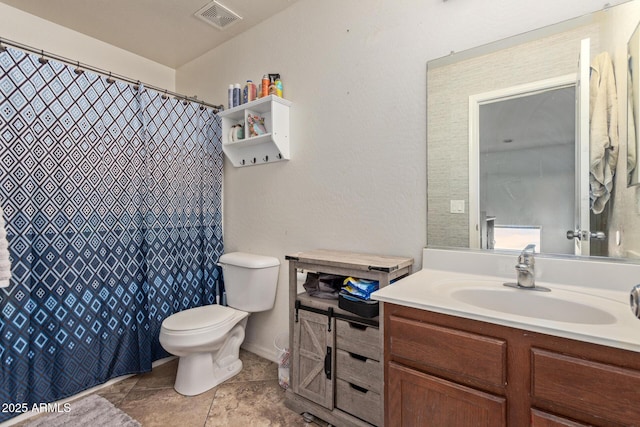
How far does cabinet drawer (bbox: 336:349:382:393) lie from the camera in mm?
1365

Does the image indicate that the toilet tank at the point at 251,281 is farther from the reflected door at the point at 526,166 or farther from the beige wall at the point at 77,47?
the beige wall at the point at 77,47

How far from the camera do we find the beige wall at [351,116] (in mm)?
1487

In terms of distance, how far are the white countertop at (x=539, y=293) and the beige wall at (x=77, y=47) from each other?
2851mm

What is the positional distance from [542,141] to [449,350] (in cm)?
95

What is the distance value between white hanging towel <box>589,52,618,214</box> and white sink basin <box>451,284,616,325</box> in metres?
0.40

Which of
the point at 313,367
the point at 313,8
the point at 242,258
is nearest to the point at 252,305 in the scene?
the point at 242,258

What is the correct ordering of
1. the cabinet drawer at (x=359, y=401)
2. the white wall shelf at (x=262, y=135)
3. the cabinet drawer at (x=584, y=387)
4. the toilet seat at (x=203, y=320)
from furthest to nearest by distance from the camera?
the white wall shelf at (x=262, y=135)
the toilet seat at (x=203, y=320)
the cabinet drawer at (x=359, y=401)
the cabinet drawer at (x=584, y=387)

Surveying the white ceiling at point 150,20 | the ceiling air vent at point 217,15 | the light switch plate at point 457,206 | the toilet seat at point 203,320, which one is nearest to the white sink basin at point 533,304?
the light switch plate at point 457,206

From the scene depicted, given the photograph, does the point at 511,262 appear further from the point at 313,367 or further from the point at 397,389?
the point at 313,367

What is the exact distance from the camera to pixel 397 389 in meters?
1.04

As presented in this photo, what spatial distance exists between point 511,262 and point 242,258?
Answer: 62.7 inches

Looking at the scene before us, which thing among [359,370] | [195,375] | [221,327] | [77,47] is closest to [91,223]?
[221,327]

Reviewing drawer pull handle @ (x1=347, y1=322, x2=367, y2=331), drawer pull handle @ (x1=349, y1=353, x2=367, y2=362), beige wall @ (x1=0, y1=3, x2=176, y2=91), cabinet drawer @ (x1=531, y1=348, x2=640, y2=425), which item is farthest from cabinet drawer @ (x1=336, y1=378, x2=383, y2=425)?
beige wall @ (x1=0, y1=3, x2=176, y2=91)

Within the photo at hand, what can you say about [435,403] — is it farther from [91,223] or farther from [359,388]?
[91,223]
